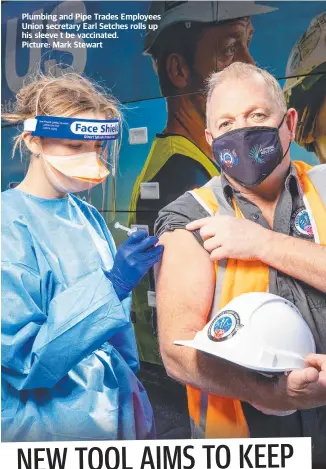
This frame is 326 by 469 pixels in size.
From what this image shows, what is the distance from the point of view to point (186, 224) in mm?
3562

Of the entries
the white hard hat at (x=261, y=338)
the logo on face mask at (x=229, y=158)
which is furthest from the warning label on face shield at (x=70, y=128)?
the white hard hat at (x=261, y=338)

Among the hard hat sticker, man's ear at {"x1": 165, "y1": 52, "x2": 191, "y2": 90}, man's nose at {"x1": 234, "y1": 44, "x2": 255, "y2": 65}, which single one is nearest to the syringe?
the hard hat sticker

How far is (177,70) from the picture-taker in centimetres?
355

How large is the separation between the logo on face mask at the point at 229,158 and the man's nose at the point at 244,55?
0.45 meters

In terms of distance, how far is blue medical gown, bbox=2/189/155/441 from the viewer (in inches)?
137

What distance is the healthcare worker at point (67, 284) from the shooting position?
3494 millimetres

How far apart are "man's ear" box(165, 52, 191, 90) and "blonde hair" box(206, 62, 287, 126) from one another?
4.6 inches

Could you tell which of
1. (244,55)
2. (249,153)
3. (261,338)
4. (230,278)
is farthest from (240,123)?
(261,338)

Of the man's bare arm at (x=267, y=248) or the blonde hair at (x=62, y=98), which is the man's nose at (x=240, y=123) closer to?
the man's bare arm at (x=267, y=248)

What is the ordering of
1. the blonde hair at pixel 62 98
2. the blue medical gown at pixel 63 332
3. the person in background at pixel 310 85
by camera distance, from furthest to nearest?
the blonde hair at pixel 62 98
the blue medical gown at pixel 63 332
the person in background at pixel 310 85

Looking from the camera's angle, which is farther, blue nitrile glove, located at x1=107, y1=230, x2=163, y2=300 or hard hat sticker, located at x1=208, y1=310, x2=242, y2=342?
blue nitrile glove, located at x1=107, y1=230, x2=163, y2=300

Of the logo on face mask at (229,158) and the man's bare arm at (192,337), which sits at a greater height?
the logo on face mask at (229,158)

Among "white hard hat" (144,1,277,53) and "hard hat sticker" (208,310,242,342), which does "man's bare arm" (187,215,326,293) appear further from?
"white hard hat" (144,1,277,53)

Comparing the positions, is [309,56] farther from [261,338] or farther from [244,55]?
[261,338]
